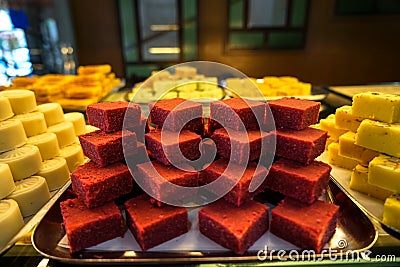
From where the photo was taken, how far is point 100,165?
116 centimetres

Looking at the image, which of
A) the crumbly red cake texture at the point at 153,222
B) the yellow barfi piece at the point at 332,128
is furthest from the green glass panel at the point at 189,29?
the crumbly red cake texture at the point at 153,222

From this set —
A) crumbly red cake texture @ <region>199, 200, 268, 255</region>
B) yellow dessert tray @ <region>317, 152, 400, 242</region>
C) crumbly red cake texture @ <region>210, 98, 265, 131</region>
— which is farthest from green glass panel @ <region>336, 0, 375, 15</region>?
crumbly red cake texture @ <region>199, 200, 268, 255</region>

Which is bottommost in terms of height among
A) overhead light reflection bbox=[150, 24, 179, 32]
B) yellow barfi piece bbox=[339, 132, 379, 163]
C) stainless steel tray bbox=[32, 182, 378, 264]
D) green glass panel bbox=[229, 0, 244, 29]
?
stainless steel tray bbox=[32, 182, 378, 264]

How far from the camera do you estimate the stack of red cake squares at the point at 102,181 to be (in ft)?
3.33

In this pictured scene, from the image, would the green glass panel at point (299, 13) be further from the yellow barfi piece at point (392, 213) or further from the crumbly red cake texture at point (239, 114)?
the yellow barfi piece at point (392, 213)

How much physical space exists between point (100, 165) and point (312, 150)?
33.7 inches

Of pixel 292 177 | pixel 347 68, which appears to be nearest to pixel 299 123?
pixel 292 177

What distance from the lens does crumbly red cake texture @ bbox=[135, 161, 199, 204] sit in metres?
1.05

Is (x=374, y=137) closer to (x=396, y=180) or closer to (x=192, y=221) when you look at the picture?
(x=396, y=180)

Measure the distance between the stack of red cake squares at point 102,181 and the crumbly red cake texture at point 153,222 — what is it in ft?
0.21

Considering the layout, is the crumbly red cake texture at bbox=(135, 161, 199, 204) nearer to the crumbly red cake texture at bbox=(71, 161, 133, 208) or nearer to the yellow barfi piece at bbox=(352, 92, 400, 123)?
the crumbly red cake texture at bbox=(71, 161, 133, 208)

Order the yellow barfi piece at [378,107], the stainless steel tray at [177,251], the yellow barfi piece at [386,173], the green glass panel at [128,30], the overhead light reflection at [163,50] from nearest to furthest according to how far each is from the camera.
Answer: the stainless steel tray at [177,251] → the yellow barfi piece at [386,173] → the yellow barfi piece at [378,107] → the green glass panel at [128,30] → the overhead light reflection at [163,50]

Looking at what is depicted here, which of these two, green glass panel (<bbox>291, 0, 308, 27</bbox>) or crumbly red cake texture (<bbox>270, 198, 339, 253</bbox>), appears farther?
green glass panel (<bbox>291, 0, 308, 27</bbox>)

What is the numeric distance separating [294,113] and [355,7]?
4.61 meters
